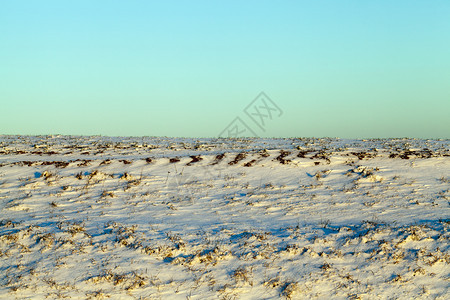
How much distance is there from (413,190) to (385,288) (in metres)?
6.33

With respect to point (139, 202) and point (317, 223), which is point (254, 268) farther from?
point (139, 202)

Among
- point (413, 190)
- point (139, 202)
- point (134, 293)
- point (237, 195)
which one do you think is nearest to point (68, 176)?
point (139, 202)

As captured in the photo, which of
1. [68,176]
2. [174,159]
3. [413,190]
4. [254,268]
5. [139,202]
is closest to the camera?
[254,268]

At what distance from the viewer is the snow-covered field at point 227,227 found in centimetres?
693

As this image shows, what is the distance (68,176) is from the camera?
13672mm

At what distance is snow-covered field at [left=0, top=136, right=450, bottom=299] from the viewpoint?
693 centimetres

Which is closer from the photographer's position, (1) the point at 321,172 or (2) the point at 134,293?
(2) the point at 134,293

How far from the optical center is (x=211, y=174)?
1430 cm

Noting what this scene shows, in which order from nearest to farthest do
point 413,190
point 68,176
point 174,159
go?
point 413,190 < point 68,176 < point 174,159

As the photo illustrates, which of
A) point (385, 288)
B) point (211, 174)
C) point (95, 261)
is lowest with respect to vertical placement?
point (385, 288)

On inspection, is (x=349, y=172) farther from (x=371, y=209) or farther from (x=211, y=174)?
(x=211, y=174)

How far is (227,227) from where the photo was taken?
9.45 metres

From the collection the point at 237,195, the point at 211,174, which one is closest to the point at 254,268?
the point at 237,195

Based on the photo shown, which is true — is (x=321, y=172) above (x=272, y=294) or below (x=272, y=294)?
above
